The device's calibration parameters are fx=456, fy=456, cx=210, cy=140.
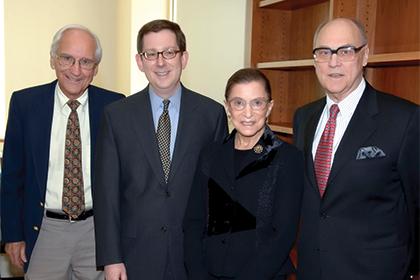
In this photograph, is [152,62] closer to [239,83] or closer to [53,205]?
[239,83]

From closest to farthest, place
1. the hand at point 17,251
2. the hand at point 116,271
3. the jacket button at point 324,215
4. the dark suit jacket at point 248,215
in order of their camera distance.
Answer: the dark suit jacket at point 248,215 → the jacket button at point 324,215 → the hand at point 116,271 → the hand at point 17,251

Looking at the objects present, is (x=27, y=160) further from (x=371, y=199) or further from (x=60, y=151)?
(x=371, y=199)

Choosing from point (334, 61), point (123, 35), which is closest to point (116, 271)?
point (334, 61)

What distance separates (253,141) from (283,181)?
0.63ft

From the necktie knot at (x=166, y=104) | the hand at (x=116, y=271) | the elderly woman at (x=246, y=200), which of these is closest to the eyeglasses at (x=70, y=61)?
the necktie knot at (x=166, y=104)

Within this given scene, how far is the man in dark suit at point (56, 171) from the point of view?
2.06 m

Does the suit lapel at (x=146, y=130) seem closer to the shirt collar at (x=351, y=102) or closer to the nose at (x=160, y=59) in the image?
the nose at (x=160, y=59)

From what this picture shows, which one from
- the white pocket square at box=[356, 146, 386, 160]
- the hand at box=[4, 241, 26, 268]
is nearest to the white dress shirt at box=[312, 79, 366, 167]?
the white pocket square at box=[356, 146, 386, 160]

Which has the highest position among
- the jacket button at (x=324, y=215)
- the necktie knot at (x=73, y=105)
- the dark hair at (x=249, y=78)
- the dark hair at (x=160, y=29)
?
the dark hair at (x=160, y=29)

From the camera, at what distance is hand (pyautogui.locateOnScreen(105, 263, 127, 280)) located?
178 cm

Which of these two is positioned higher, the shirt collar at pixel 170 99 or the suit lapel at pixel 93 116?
the shirt collar at pixel 170 99

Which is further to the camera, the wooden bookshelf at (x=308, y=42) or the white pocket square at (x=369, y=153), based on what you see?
the wooden bookshelf at (x=308, y=42)

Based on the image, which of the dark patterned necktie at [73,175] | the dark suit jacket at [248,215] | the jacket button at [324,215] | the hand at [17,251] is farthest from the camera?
the hand at [17,251]

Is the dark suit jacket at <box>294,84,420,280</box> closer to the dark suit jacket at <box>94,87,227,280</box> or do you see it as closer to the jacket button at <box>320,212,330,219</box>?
the jacket button at <box>320,212,330,219</box>
